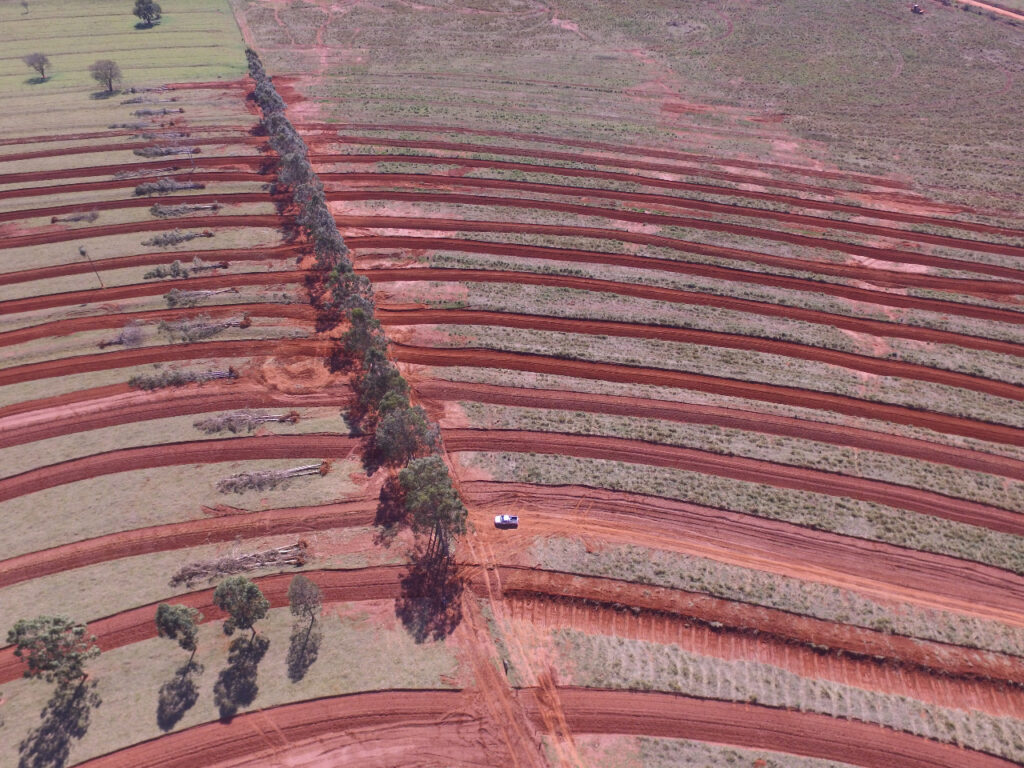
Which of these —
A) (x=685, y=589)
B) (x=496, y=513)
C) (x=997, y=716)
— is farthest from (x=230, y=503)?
(x=997, y=716)

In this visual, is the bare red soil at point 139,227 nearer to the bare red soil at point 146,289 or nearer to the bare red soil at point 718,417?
the bare red soil at point 146,289

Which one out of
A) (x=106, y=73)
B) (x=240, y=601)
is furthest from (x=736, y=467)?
(x=106, y=73)

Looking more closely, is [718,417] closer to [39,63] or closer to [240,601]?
[240,601]

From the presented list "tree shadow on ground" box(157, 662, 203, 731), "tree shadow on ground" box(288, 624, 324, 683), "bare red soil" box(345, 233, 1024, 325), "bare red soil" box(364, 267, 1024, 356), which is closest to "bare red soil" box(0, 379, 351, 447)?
"bare red soil" box(364, 267, 1024, 356)

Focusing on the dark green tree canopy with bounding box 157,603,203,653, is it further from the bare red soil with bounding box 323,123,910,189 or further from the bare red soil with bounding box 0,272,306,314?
the bare red soil with bounding box 323,123,910,189

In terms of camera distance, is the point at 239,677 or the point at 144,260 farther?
the point at 144,260

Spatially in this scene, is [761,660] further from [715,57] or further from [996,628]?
[715,57]
